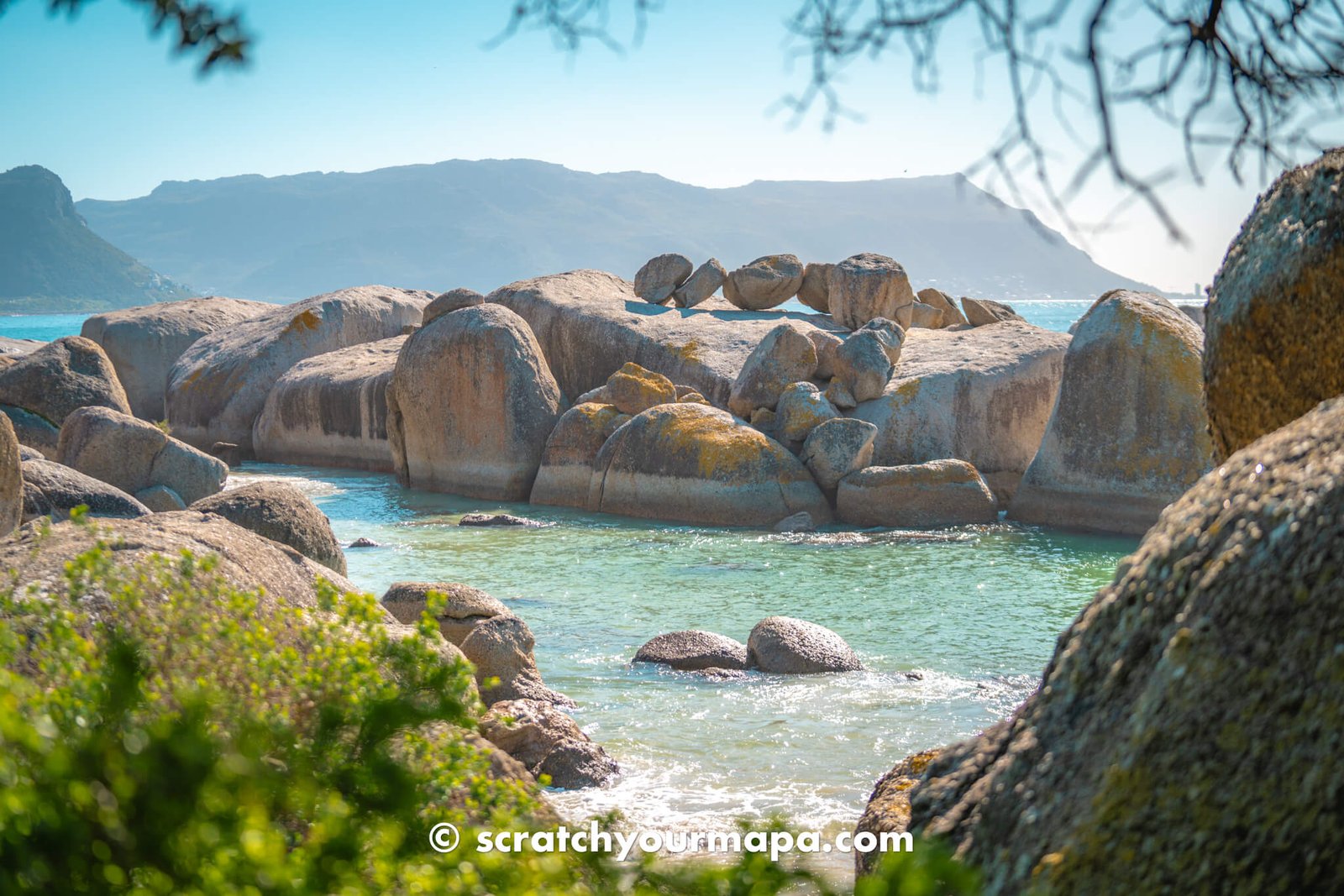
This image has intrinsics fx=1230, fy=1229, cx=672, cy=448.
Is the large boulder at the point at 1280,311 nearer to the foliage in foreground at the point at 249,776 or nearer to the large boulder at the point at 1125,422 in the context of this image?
the foliage in foreground at the point at 249,776

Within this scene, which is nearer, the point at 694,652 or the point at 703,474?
the point at 694,652

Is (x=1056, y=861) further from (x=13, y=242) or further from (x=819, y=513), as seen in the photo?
(x=13, y=242)

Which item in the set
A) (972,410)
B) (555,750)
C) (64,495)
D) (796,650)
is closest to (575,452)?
(972,410)

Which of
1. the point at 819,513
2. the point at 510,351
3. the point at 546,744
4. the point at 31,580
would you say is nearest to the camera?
the point at 31,580

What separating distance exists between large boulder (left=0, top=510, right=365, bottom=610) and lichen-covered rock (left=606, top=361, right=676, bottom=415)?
14.9 meters

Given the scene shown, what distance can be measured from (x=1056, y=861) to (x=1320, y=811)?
0.49m

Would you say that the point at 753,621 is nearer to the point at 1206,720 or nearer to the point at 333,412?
the point at 1206,720

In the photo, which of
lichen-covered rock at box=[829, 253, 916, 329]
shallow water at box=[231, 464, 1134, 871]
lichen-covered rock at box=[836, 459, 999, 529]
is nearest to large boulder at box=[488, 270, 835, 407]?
lichen-covered rock at box=[829, 253, 916, 329]

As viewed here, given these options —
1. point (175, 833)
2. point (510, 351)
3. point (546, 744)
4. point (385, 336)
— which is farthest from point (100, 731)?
point (385, 336)

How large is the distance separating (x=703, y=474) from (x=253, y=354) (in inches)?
607

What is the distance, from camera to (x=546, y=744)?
26.0 feet

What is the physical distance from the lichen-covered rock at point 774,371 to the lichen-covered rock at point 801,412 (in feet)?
1.89

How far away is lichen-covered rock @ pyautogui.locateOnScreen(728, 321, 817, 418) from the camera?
20.6 metres

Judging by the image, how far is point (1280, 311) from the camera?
3865mm
